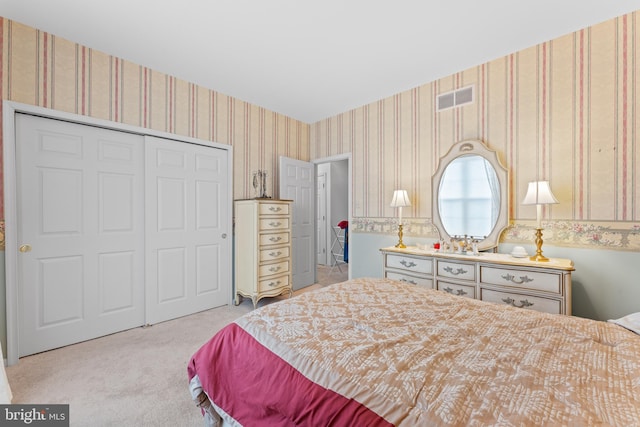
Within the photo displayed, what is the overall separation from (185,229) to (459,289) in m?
2.92

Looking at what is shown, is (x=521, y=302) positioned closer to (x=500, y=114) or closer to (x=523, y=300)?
(x=523, y=300)

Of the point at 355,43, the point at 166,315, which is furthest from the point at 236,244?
the point at 355,43

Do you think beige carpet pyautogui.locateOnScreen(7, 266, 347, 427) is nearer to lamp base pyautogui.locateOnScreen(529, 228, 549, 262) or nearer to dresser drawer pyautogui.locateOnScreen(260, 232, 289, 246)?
dresser drawer pyautogui.locateOnScreen(260, 232, 289, 246)

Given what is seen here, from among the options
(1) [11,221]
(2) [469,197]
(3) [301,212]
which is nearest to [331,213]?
(3) [301,212]

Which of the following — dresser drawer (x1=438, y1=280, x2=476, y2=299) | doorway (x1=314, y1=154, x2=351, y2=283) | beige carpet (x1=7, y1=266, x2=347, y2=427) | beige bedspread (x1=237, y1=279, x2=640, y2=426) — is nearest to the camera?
beige bedspread (x1=237, y1=279, x2=640, y2=426)

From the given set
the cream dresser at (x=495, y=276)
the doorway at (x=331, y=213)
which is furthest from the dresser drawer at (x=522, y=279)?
the doorway at (x=331, y=213)

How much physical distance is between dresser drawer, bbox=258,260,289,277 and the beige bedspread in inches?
76.3

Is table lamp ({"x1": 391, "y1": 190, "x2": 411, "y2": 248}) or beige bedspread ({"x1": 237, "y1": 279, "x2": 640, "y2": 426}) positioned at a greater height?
table lamp ({"x1": 391, "y1": 190, "x2": 411, "y2": 248})

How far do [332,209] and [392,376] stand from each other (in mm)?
5267

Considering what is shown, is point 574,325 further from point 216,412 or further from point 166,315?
point 166,315

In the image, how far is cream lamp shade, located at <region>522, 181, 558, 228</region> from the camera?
7.36ft

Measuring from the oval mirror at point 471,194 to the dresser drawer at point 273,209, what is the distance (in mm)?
1829

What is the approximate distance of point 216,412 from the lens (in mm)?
1361

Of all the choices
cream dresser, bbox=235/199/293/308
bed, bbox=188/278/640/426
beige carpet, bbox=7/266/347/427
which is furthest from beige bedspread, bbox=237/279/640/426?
cream dresser, bbox=235/199/293/308
